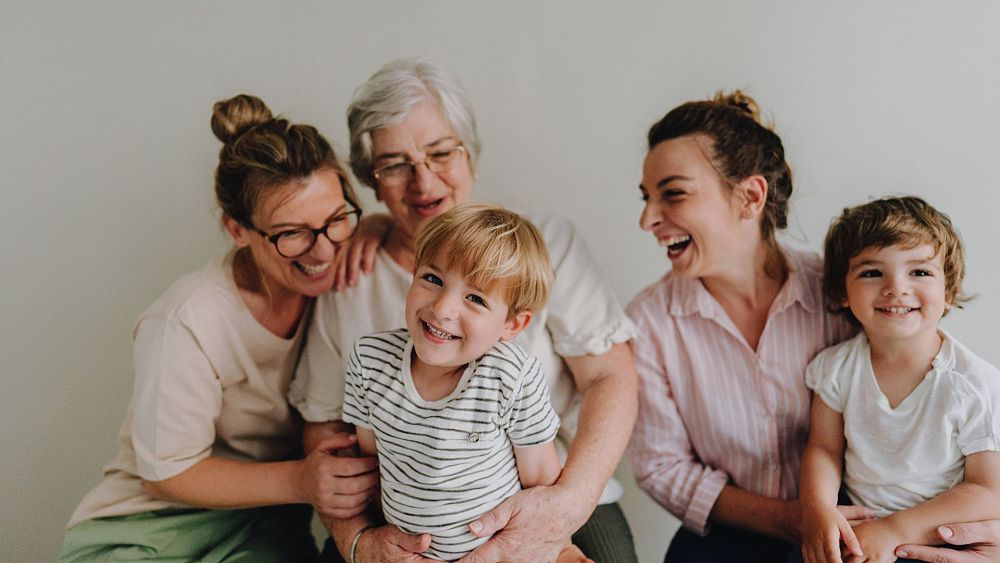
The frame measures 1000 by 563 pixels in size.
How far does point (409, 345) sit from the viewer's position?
1527 millimetres

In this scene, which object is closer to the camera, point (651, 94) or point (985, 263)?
point (985, 263)

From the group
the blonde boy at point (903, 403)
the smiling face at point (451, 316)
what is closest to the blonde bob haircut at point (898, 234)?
the blonde boy at point (903, 403)

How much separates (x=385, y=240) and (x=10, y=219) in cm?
117

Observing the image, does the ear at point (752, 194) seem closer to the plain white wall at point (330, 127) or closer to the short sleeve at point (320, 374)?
the plain white wall at point (330, 127)

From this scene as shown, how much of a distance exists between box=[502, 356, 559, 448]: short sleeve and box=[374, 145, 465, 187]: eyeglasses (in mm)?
582

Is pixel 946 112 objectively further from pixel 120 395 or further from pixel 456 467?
pixel 120 395

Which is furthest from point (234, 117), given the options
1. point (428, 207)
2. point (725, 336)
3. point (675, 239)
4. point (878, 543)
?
point (878, 543)

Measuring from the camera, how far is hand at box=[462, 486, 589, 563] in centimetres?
152

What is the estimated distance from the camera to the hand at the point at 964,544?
5.06 ft

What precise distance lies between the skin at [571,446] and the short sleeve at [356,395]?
241mm

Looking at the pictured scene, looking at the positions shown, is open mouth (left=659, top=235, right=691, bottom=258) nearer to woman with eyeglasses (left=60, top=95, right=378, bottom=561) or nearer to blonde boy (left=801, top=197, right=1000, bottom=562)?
blonde boy (left=801, top=197, right=1000, bottom=562)

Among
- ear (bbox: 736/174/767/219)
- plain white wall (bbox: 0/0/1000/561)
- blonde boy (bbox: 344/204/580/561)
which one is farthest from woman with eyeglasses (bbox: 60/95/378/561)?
ear (bbox: 736/174/767/219)

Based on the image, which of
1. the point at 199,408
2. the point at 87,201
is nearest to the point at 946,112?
the point at 199,408

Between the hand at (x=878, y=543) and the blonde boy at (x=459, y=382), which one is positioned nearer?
the blonde boy at (x=459, y=382)
